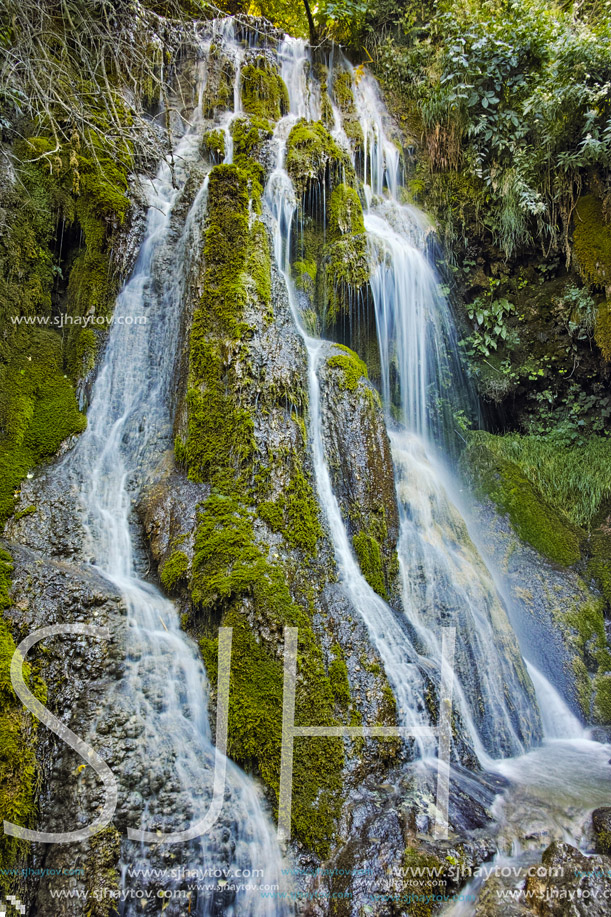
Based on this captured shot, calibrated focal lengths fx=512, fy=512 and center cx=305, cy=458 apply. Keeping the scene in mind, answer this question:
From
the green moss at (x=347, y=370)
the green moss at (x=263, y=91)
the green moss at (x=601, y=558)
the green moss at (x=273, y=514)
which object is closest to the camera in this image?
the green moss at (x=273, y=514)

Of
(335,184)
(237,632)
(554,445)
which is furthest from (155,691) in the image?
(335,184)

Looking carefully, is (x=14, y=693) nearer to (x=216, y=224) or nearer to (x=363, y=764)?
(x=363, y=764)

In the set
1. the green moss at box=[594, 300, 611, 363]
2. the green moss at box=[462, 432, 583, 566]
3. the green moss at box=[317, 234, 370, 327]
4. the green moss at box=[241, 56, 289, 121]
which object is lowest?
the green moss at box=[462, 432, 583, 566]

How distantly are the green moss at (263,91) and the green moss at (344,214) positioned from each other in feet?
8.02

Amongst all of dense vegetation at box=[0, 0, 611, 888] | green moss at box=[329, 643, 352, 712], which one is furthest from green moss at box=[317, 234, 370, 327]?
green moss at box=[329, 643, 352, 712]

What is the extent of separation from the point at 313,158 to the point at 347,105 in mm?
3024

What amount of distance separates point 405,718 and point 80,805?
2.47 m

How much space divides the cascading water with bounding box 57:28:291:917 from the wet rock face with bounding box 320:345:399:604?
6.46ft

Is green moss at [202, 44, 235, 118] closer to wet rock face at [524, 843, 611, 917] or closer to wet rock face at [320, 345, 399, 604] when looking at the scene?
wet rock face at [320, 345, 399, 604]

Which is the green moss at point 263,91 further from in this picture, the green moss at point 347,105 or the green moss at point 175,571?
the green moss at point 175,571

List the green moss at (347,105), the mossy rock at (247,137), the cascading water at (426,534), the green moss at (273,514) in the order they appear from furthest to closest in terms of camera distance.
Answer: the green moss at (347,105)
the mossy rock at (247,137)
the green moss at (273,514)
the cascading water at (426,534)

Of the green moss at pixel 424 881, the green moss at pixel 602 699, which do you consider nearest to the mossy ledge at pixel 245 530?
the green moss at pixel 424 881

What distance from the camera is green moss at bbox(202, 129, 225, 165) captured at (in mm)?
8336

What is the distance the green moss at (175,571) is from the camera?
4.64m
